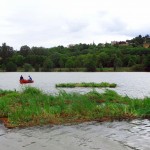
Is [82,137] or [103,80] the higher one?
[82,137]

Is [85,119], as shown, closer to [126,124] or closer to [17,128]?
[126,124]

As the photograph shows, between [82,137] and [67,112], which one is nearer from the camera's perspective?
[82,137]

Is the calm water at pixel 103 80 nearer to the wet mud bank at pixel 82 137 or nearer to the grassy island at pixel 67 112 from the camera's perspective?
the grassy island at pixel 67 112

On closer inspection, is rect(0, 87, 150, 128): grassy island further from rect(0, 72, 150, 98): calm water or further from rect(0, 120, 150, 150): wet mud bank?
rect(0, 72, 150, 98): calm water

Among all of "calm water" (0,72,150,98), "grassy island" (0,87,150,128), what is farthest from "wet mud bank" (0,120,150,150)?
"calm water" (0,72,150,98)

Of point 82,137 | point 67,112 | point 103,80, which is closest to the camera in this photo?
point 82,137

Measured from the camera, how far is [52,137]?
20.1 metres

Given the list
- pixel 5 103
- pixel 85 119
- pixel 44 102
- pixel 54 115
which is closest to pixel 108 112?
pixel 85 119

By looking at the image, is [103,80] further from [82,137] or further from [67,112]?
[82,137]

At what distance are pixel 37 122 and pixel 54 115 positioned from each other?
1594 mm

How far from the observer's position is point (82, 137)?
787 inches

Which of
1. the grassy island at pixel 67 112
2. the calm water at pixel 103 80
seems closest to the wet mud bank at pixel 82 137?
the grassy island at pixel 67 112

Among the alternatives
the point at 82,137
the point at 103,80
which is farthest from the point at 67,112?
the point at 103,80

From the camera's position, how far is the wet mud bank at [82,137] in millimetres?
17875
